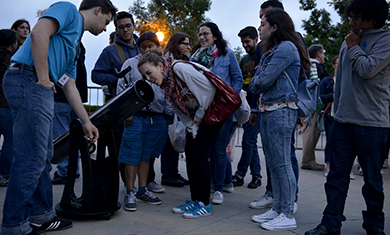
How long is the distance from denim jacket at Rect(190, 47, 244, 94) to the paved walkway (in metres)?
1.35

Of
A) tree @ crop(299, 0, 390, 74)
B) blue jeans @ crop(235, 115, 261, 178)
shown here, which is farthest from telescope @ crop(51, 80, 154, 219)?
tree @ crop(299, 0, 390, 74)

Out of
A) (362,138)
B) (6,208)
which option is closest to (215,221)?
(362,138)

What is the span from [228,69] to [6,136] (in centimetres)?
278

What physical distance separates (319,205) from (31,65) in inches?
127

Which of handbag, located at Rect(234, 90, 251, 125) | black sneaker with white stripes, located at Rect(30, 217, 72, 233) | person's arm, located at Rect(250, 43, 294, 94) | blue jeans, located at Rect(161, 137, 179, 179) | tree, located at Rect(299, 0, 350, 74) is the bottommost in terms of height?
black sneaker with white stripes, located at Rect(30, 217, 72, 233)

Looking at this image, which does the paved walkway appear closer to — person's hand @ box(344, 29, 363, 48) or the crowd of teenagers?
the crowd of teenagers

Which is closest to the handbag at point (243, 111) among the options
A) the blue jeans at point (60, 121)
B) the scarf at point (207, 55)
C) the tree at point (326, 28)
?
the scarf at point (207, 55)

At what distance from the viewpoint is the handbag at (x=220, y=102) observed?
11.0ft

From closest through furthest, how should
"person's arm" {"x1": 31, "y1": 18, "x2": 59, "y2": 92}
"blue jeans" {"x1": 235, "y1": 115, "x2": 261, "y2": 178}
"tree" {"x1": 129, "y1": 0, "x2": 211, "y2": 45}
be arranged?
"person's arm" {"x1": 31, "y1": 18, "x2": 59, "y2": 92}, "blue jeans" {"x1": 235, "y1": 115, "x2": 261, "y2": 178}, "tree" {"x1": 129, "y1": 0, "x2": 211, "y2": 45}

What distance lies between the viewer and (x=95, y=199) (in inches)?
125

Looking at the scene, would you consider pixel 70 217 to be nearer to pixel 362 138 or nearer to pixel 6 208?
pixel 6 208

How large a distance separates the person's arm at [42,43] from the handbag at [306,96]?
189 cm

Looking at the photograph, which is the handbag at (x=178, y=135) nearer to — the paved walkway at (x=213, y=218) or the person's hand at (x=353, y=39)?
the paved walkway at (x=213, y=218)

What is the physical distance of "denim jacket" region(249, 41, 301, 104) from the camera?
3111 mm
